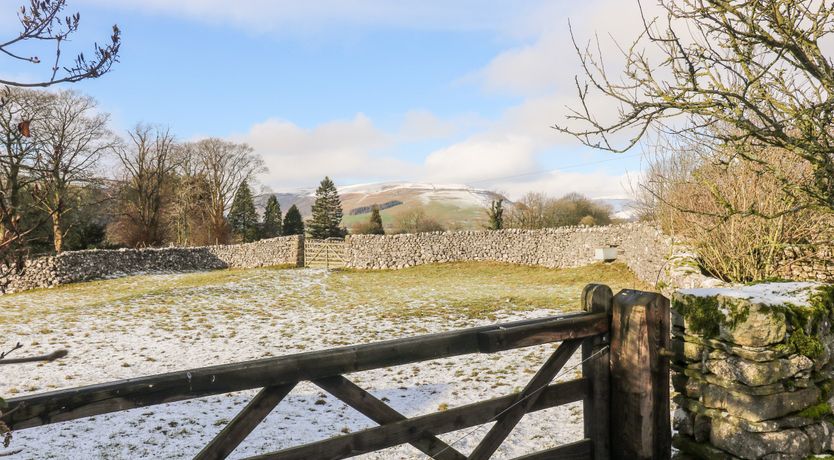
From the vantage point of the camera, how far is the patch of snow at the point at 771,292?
10.1ft

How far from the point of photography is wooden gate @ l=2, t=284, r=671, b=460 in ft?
6.83

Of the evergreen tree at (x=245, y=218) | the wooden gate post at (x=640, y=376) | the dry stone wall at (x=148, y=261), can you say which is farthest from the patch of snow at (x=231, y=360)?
the evergreen tree at (x=245, y=218)

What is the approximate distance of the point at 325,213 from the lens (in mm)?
49531

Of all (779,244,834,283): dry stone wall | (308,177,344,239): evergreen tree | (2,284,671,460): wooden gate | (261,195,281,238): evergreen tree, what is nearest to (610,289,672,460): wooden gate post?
(2,284,671,460): wooden gate

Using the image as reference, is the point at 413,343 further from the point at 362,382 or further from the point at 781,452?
the point at 362,382

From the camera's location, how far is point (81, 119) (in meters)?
Result: 27.8

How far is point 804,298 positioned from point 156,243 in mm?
39230

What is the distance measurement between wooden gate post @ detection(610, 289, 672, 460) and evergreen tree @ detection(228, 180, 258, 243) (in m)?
47.0

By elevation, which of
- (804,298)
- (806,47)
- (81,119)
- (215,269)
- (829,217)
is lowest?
(215,269)

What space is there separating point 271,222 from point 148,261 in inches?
954

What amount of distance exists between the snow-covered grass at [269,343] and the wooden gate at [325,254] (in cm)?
674

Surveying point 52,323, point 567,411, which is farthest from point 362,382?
point 52,323

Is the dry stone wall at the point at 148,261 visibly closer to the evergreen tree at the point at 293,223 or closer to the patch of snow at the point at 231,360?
the patch of snow at the point at 231,360

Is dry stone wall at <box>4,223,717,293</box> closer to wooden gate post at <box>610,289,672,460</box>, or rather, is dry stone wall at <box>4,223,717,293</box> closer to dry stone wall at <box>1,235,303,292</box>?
dry stone wall at <box>1,235,303,292</box>
